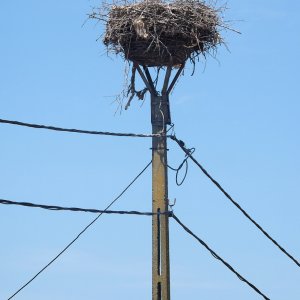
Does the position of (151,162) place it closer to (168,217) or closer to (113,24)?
(168,217)

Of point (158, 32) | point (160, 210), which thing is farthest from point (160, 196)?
point (158, 32)

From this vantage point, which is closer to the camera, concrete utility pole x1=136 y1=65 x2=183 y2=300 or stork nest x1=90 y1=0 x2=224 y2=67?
concrete utility pole x1=136 y1=65 x2=183 y2=300

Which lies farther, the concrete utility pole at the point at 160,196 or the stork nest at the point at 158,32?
the stork nest at the point at 158,32

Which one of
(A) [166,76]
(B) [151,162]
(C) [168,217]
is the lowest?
(C) [168,217]

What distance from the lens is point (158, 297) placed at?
8.67 meters

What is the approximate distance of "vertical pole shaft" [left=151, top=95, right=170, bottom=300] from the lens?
28.7 ft

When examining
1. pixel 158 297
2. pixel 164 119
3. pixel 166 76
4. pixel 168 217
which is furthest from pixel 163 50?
pixel 158 297

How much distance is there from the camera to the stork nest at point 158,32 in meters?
10.1

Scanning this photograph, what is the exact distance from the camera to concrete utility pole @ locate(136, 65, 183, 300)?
877 centimetres

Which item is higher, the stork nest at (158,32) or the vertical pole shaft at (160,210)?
the stork nest at (158,32)

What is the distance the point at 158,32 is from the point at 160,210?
219cm

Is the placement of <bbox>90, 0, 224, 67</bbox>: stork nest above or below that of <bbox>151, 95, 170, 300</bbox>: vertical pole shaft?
above

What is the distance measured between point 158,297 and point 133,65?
9.20 feet

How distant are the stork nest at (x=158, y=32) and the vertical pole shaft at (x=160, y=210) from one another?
823 millimetres
